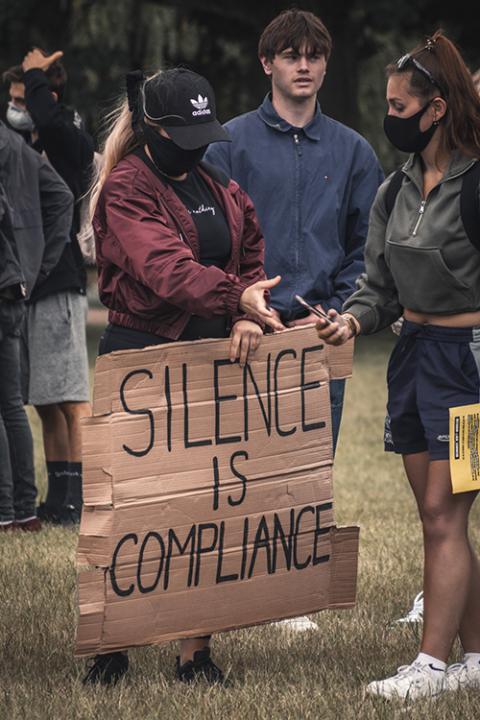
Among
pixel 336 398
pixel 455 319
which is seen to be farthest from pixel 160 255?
pixel 336 398

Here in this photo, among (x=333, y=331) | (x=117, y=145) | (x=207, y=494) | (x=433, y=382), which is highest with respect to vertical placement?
(x=117, y=145)

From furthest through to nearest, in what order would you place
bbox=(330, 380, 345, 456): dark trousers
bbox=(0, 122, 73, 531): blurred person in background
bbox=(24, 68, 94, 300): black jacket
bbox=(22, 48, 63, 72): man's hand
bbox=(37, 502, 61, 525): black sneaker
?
bbox=(37, 502, 61, 525): black sneaker → bbox=(22, 48, 63, 72): man's hand → bbox=(24, 68, 94, 300): black jacket → bbox=(0, 122, 73, 531): blurred person in background → bbox=(330, 380, 345, 456): dark trousers

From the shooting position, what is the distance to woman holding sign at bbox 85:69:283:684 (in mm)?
4867

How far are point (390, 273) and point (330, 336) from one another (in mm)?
360

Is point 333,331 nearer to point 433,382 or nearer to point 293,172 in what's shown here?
point 433,382

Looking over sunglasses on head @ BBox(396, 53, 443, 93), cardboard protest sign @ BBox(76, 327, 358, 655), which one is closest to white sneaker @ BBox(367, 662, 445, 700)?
cardboard protest sign @ BBox(76, 327, 358, 655)

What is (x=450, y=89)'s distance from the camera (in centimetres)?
511

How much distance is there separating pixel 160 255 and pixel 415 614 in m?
2.26

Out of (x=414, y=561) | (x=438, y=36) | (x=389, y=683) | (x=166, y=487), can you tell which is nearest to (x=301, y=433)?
(x=166, y=487)

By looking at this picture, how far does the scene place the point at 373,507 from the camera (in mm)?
9758

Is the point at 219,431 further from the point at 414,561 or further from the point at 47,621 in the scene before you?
the point at 414,561

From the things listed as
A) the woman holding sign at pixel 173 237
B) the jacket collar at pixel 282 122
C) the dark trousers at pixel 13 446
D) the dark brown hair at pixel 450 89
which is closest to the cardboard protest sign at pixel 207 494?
the woman holding sign at pixel 173 237

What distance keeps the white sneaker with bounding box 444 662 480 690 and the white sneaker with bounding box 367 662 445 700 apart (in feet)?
0.18

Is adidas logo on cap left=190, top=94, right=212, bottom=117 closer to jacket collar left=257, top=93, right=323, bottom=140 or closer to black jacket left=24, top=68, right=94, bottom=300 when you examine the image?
jacket collar left=257, top=93, right=323, bottom=140
